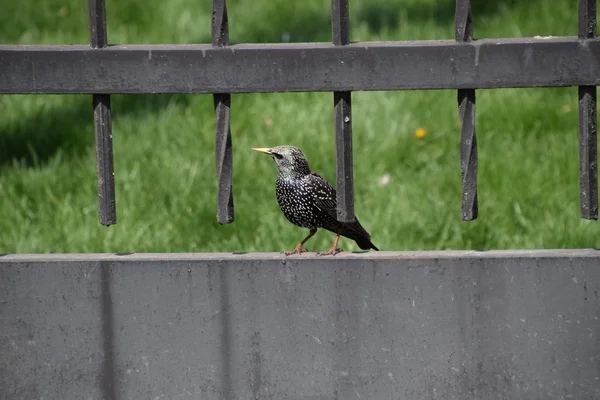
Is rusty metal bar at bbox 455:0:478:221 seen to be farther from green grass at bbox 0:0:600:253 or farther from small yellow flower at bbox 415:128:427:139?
small yellow flower at bbox 415:128:427:139

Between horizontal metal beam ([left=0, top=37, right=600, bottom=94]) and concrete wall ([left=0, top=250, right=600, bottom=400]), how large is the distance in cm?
57

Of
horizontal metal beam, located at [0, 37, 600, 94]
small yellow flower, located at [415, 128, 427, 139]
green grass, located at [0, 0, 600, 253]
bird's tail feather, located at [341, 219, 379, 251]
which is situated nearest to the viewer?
horizontal metal beam, located at [0, 37, 600, 94]

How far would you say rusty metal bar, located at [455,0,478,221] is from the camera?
3.14 m

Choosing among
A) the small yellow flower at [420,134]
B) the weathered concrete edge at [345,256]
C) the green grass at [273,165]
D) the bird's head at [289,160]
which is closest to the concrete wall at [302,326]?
Answer: the weathered concrete edge at [345,256]

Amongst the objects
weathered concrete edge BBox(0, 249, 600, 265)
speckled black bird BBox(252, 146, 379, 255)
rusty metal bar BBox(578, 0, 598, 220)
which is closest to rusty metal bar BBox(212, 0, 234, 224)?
weathered concrete edge BBox(0, 249, 600, 265)

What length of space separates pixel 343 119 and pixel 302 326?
27.9 inches

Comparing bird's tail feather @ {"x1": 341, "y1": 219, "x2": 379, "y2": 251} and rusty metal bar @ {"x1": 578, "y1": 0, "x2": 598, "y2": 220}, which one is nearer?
rusty metal bar @ {"x1": 578, "y1": 0, "x2": 598, "y2": 220}

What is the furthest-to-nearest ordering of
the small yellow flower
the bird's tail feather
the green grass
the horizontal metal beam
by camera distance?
the small yellow flower → the green grass → the bird's tail feather → the horizontal metal beam

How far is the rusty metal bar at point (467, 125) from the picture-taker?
3137mm

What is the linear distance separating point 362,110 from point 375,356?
2.56 metres

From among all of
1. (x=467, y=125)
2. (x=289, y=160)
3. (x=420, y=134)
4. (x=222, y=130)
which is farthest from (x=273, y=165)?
(x=467, y=125)

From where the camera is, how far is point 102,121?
10.6ft

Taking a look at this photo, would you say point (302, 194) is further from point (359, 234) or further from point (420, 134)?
point (420, 134)

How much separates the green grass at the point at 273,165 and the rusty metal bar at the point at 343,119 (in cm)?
126
